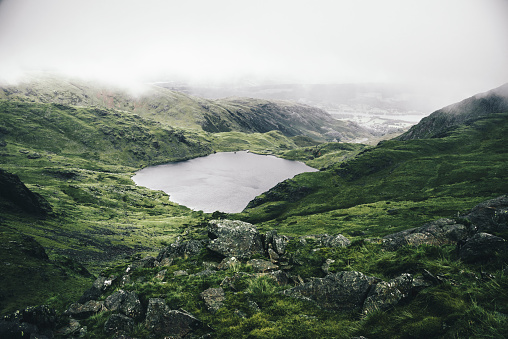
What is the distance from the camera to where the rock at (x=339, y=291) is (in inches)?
510

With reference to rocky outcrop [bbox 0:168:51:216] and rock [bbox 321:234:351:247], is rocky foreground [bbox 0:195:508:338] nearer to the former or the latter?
rock [bbox 321:234:351:247]

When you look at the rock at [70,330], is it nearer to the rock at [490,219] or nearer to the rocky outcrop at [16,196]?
the rock at [490,219]

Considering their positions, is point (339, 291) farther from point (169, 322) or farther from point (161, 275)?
point (161, 275)

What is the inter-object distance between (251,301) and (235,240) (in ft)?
32.9

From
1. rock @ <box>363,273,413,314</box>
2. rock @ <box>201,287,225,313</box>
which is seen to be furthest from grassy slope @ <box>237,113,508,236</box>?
rock @ <box>201,287,225,313</box>

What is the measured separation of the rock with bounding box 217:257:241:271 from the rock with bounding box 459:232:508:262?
50.6 feet

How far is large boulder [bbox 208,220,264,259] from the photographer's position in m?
23.7

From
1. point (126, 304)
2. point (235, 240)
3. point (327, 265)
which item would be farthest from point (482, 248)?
point (126, 304)

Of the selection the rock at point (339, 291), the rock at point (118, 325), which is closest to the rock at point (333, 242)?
the rock at point (339, 291)

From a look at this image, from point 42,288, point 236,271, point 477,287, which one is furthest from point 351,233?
point 42,288

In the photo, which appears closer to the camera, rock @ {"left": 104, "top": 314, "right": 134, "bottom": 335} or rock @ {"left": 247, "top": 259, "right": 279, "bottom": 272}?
rock @ {"left": 104, "top": 314, "right": 134, "bottom": 335}

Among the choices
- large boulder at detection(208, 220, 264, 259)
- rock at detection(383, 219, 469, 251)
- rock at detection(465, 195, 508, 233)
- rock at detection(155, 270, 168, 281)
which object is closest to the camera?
rock at detection(465, 195, 508, 233)

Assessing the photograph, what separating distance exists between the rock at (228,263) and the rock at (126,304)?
7236 mm

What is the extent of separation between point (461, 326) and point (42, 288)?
45472 millimetres
